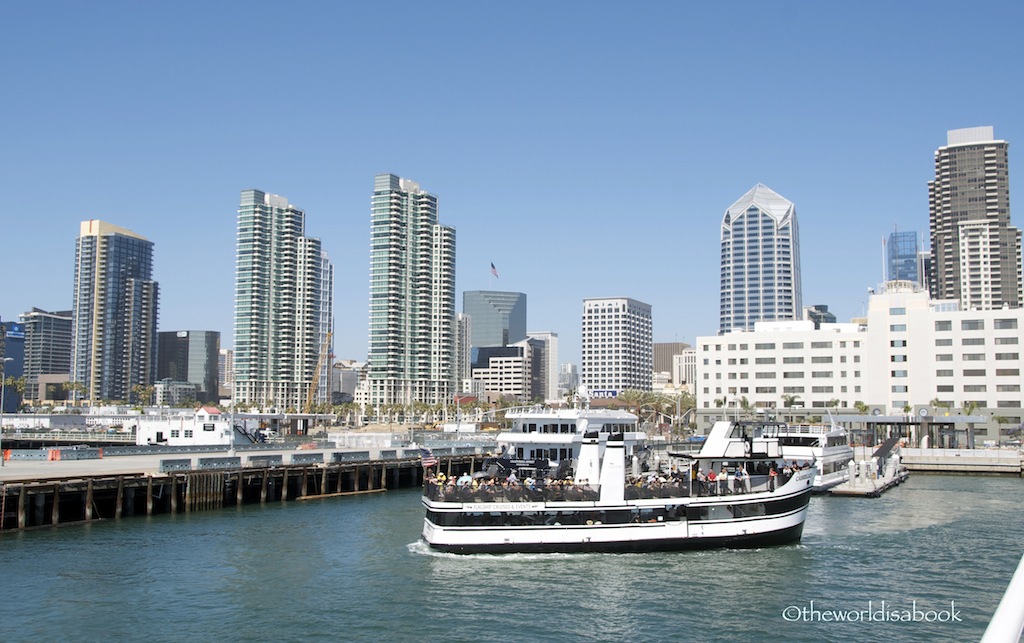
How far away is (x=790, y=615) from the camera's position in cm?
3375

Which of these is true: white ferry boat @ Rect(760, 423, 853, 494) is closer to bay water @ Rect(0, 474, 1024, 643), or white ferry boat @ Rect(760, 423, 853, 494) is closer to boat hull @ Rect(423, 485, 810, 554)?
bay water @ Rect(0, 474, 1024, 643)

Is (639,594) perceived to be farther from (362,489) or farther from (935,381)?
(935,381)

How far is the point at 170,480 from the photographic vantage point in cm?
6088

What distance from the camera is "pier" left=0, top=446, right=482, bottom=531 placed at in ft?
175

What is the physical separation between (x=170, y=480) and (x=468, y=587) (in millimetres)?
31949

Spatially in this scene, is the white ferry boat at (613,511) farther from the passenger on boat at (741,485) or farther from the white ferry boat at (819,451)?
the white ferry boat at (819,451)

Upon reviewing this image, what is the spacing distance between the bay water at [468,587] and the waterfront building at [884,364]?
9449 centimetres

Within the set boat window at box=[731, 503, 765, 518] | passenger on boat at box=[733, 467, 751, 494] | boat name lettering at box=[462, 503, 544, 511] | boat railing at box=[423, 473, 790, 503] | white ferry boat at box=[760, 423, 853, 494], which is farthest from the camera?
white ferry boat at box=[760, 423, 853, 494]

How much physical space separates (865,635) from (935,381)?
4844 inches

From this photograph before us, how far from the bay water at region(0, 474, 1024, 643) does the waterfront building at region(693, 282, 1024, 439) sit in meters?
94.5

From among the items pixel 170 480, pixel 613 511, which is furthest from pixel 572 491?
pixel 170 480

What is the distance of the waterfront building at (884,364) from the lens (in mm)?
137500

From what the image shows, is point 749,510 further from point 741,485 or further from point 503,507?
point 503,507

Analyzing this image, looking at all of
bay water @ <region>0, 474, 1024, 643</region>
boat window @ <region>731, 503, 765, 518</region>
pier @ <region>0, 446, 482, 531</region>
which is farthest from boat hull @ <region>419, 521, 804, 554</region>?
pier @ <region>0, 446, 482, 531</region>
